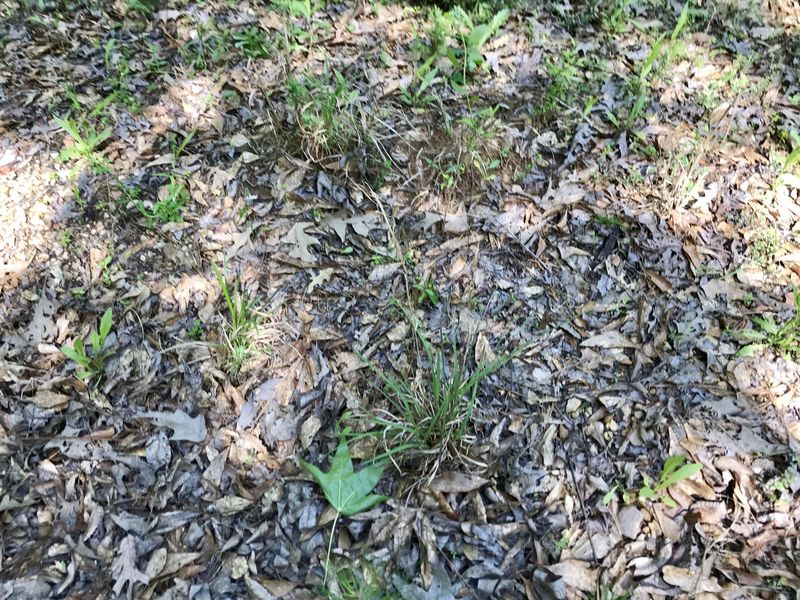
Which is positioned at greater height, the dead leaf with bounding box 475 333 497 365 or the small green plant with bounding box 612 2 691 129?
the small green plant with bounding box 612 2 691 129

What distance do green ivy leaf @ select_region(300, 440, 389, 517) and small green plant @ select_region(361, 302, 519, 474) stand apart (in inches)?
4.6

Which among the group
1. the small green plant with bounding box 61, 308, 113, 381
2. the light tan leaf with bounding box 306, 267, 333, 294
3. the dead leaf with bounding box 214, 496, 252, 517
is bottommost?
the dead leaf with bounding box 214, 496, 252, 517

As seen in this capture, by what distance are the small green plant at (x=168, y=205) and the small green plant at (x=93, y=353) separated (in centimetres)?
59

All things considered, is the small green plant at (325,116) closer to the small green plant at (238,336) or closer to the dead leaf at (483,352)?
the small green plant at (238,336)

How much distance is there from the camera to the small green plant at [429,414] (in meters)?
2.21

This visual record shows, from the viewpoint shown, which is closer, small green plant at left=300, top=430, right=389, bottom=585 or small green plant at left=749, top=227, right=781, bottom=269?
small green plant at left=300, top=430, right=389, bottom=585

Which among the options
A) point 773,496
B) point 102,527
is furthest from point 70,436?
point 773,496

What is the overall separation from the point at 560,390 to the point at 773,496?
32.4 inches

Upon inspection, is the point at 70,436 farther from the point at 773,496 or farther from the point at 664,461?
the point at 773,496

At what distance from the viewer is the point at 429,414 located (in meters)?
2.29

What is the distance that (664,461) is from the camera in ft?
7.35

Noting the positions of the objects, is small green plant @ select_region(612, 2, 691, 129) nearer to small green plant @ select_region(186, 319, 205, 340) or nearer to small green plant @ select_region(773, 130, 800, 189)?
small green plant @ select_region(773, 130, 800, 189)

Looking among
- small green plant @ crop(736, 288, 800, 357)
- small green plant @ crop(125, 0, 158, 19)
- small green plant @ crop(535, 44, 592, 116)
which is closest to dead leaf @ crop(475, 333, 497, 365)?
small green plant @ crop(736, 288, 800, 357)

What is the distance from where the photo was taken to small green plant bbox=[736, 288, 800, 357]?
2445mm
